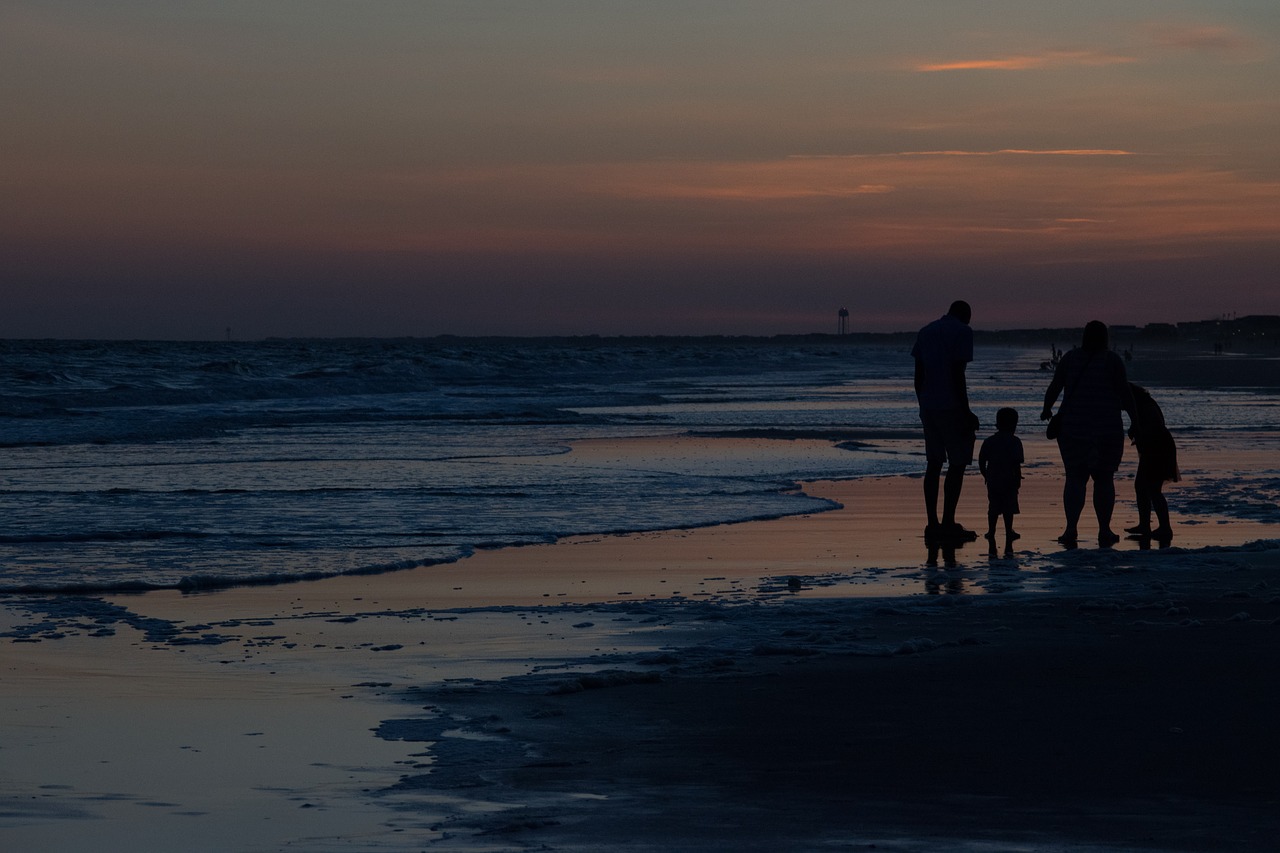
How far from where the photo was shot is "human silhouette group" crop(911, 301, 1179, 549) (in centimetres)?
1061

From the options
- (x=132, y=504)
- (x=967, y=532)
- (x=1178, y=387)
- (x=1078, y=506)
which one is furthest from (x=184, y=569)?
(x=1178, y=387)

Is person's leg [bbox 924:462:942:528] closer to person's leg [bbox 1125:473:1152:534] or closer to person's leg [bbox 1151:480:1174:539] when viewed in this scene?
person's leg [bbox 1125:473:1152:534]

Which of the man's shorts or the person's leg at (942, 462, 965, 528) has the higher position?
the man's shorts

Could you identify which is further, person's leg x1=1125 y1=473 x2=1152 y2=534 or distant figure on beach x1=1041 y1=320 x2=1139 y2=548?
person's leg x1=1125 y1=473 x2=1152 y2=534

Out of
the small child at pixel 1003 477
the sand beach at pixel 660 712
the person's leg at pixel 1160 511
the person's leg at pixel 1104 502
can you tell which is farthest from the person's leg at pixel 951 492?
the person's leg at pixel 1160 511

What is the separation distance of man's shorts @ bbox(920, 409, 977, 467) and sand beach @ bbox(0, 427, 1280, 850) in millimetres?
1524

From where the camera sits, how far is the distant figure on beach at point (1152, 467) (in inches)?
422

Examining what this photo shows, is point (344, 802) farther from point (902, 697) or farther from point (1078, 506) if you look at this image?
point (1078, 506)

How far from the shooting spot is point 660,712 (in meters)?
5.68

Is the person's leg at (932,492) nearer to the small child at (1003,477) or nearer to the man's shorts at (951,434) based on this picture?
the man's shorts at (951,434)

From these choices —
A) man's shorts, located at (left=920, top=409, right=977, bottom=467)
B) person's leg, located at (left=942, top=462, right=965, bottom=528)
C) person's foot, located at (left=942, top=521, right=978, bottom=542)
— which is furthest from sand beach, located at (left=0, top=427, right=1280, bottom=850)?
man's shorts, located at (left=920, top=409, right=977, bottom=467)

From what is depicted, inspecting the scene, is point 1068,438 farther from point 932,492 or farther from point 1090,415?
point 932,492

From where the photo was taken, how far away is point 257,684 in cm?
621

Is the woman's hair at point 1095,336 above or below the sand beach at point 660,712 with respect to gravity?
above
